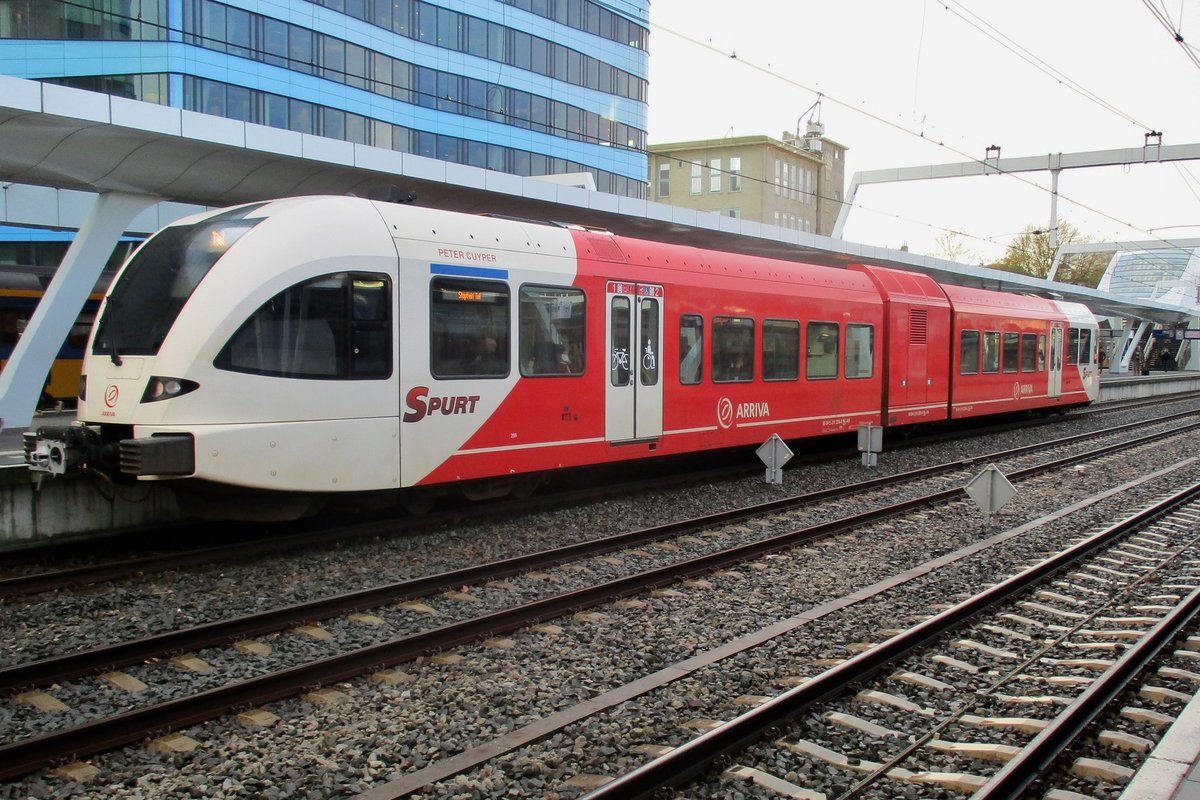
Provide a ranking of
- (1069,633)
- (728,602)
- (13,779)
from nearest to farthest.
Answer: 1. (13,779)
2. (1069,633)
3. (728,602)

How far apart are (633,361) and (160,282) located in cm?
536

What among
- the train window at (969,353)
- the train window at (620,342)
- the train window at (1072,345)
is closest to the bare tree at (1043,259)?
the train window at (1072,345)

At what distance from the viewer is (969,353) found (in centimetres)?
1933

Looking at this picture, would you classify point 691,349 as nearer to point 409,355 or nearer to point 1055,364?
point 409,355

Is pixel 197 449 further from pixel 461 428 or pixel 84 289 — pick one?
pixel 84 289

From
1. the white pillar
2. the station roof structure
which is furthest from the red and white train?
the white pillar

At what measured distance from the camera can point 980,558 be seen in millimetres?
8906

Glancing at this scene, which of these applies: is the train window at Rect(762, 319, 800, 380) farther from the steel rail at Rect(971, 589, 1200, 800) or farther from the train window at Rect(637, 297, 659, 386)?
the steel rail at Rect(971, 589, 1200, 800)

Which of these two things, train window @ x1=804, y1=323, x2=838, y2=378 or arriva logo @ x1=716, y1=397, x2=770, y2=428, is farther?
train window @ x1=804, y1=323, x2=838, y2=378

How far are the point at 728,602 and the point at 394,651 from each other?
2.72m

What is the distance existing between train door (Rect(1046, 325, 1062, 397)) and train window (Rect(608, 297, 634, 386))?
15554 mm

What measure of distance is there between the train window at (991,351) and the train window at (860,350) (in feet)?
16.6

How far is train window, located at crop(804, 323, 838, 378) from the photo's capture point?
14547 millimetres

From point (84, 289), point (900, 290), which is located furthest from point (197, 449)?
point (900, 290)
